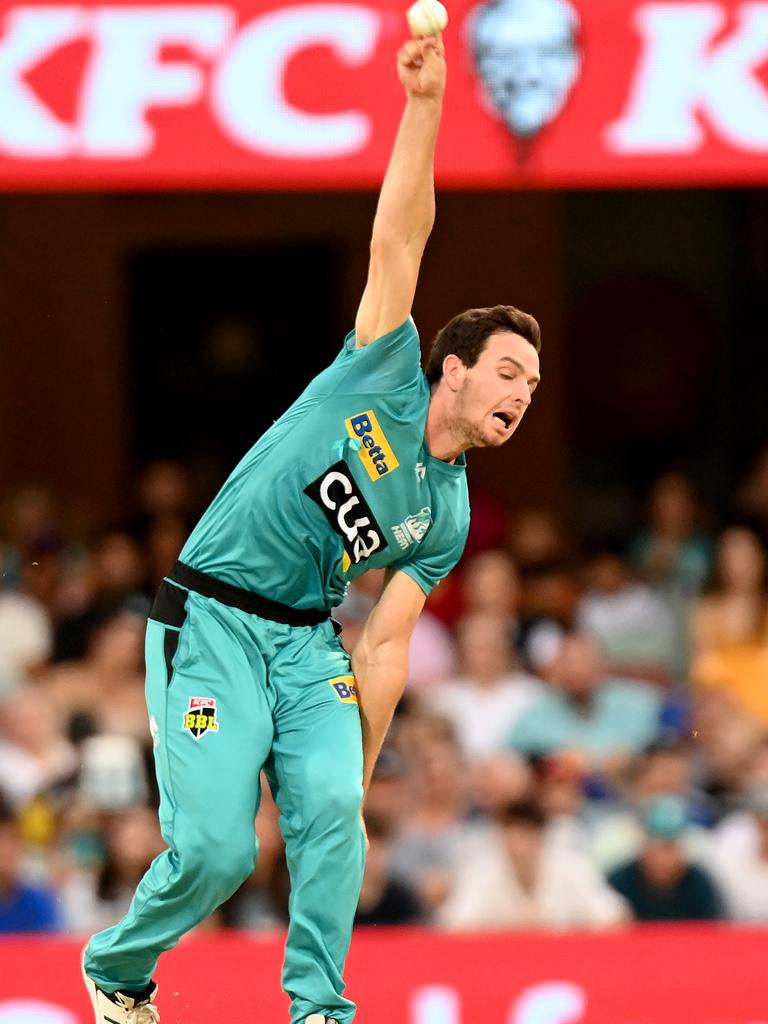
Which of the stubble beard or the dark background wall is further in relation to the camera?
the dark background wall

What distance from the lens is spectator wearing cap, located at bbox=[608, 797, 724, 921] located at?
6.99 metres

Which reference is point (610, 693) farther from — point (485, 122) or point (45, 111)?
point (45, 111)

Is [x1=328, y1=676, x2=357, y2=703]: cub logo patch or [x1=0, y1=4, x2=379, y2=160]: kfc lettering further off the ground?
[x1=0, y1=4, x2=379, y2=160]: kfc lettering

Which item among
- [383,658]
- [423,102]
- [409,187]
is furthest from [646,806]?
[423,102]

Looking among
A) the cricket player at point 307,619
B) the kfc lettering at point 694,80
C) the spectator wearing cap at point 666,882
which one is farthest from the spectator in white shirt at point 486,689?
the cricket player at point 307,619

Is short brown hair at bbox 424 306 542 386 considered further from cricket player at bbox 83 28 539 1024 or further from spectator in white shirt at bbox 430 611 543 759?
spectator in white shirt at bbox 430 611 543 759

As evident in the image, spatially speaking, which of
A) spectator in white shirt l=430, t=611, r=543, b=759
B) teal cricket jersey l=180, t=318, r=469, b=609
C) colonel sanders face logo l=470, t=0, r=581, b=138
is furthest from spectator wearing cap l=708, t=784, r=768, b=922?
teal cricket jersey l=180, t=318, r=469, b=609

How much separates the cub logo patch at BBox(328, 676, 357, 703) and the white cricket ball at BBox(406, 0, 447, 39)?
5.08 feet

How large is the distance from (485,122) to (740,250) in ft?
14.5

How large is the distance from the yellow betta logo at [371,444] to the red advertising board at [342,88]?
240 centimetres

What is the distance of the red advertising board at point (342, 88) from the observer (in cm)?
670


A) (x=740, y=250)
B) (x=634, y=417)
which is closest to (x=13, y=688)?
(x=634, y=417)

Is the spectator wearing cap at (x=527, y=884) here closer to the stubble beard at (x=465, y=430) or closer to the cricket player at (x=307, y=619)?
the cricket player at (x=307, y=619)

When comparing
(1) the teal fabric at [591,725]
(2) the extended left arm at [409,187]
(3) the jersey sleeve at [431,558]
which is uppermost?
(2) the extended left arm at [409,187]
